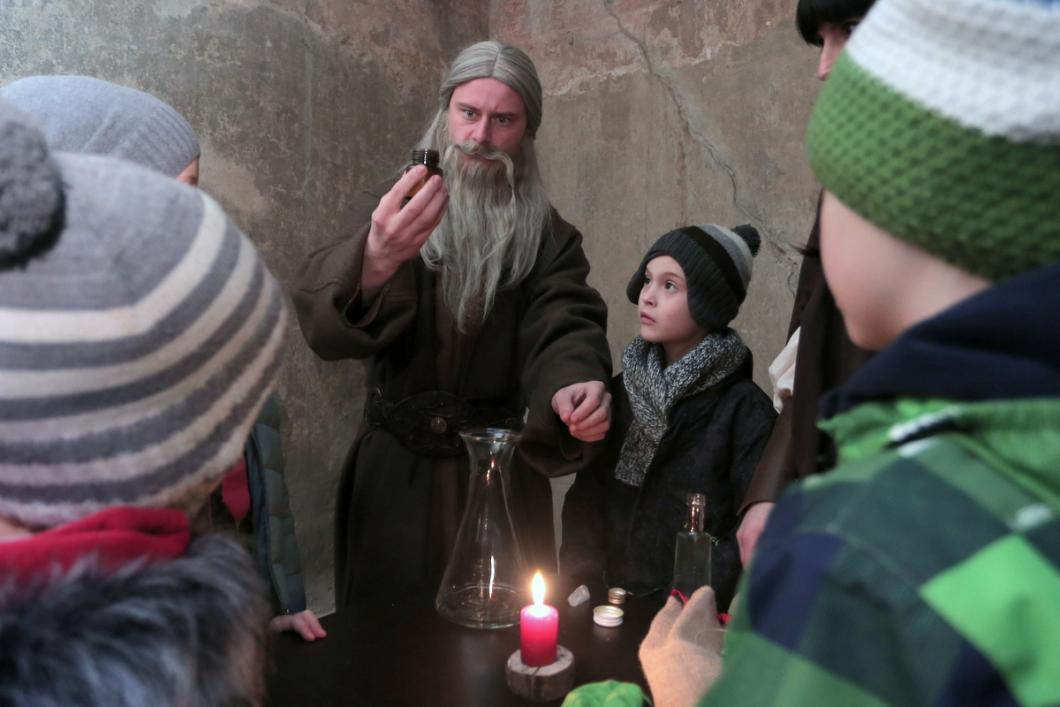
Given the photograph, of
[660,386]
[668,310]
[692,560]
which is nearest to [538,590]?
[692,560]

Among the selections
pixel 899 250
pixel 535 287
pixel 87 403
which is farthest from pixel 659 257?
pixel 87 403

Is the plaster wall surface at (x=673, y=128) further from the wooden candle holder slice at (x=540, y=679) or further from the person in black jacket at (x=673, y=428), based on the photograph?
the wooden candle holder slice at (x=540, y=679)

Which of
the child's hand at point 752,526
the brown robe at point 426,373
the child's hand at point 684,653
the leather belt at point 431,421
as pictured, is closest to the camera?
the child's hand at point 684,653

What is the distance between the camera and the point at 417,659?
1235mm

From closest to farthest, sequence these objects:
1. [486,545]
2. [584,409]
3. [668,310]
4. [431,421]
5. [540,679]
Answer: [540,679], [486,545], [584,409], [431,421], [668,310]

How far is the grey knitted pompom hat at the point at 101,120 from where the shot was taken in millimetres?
1142

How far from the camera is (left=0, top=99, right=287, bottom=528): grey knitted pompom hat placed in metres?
0.59

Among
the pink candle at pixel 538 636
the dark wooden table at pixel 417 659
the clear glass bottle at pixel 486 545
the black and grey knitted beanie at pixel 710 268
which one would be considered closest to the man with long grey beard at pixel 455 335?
the black and grey knitted beanie at pixel 710 268

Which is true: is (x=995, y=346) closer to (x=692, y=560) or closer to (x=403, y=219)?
(x=692, y=560)

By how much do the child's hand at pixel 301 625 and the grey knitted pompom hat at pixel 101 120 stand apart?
0.76 m

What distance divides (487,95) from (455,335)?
64cm

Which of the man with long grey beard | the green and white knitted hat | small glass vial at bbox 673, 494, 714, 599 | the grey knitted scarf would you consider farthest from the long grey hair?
the green and white knitted hat

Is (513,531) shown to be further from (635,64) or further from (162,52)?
(635,64)

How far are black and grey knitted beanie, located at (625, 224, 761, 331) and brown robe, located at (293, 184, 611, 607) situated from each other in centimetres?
25
